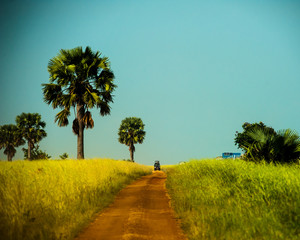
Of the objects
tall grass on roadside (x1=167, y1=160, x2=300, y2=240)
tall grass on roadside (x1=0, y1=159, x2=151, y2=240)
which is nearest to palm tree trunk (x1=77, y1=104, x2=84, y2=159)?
tall grass on roadside (x1=0, y1=159, x2=151, y2=240)

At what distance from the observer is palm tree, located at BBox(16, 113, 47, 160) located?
189 ft

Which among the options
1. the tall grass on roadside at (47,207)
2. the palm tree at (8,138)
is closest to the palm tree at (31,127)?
the palm tree at (8,138)

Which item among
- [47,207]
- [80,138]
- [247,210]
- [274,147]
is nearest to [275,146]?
[274,147]

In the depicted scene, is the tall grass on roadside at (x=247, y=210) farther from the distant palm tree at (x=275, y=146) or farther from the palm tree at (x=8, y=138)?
the palm tree at (x=8, y=138)

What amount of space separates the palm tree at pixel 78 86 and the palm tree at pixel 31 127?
115 ft

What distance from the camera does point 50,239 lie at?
19.2 feet

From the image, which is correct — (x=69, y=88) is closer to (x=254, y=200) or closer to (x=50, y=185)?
(x=50, y=185)

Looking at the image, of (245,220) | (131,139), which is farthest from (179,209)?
(131,139)

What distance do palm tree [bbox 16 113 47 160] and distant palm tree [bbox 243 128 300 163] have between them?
52480 millimetres

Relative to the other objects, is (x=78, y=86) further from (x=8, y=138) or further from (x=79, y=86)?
(x=8, y=138)

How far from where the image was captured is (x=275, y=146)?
13359 mm

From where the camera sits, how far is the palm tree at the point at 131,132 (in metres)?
61.0

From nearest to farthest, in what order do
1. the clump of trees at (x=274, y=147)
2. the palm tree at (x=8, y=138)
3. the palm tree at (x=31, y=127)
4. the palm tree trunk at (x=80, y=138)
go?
the clump of trees at (x=274, y=147)
the palm tree trunk at (x=80, y=138)
the palm tree at (x=31, y=127)
the palm tree at (x=8, y=138)

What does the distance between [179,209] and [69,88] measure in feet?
65.1
